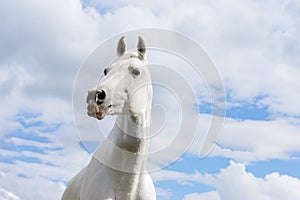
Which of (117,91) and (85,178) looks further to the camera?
(85,178)

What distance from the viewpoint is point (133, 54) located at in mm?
8906

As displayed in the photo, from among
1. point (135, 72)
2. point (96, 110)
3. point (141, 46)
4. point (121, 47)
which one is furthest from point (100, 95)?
point (121, 47)

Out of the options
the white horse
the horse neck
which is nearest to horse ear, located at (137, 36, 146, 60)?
the white horse

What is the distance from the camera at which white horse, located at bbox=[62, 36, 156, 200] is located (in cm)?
830

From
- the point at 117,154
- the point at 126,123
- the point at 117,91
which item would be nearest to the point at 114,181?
the point at 117,154

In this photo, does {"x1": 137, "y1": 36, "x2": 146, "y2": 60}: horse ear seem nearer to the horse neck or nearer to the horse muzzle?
the horse neck

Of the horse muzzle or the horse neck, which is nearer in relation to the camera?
the horse muzzle

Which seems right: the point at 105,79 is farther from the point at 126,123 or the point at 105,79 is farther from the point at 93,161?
the point at 93,161

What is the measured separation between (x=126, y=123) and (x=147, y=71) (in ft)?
2.97

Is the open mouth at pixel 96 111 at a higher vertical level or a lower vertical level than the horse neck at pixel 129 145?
lower

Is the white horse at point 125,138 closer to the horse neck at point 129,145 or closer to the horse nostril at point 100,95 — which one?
the horse neck at point 129,145

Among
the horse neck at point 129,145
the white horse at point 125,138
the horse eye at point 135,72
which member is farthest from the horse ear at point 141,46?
the horse neck at point 129,145

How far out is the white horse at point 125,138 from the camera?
830 centimetres

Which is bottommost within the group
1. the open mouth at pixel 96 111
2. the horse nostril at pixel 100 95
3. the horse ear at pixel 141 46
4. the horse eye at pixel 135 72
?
the open mouth at pixel 96 111
